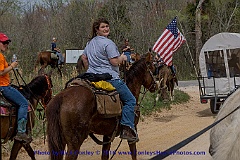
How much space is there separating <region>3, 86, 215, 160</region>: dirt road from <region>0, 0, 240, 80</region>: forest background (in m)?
7.16

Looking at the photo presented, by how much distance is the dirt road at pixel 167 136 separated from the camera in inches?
340

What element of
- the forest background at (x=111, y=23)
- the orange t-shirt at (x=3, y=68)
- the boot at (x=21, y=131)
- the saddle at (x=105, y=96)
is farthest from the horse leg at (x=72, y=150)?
the forest background at (x=111, y=23)

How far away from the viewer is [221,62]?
14695 mm

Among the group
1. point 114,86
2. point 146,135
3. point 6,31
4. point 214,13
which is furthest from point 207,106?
point 214,13

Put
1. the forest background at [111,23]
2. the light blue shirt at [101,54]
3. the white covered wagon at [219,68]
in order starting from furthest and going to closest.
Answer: the forest background at [111,23] < the white covered wagon at [219,68] < the light blue shirt at [101,54]

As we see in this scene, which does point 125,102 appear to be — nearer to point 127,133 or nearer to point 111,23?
point 127,133

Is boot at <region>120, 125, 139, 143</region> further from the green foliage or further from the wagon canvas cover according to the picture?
the wagon canvas cover

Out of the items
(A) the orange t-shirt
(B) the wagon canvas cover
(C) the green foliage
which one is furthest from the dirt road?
(A) the orange t-shirt

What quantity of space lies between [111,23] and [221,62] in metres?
12.5

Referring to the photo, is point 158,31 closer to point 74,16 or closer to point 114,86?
point 74,16

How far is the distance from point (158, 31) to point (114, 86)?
27.1 m

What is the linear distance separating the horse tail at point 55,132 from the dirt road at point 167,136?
2819 millimetres

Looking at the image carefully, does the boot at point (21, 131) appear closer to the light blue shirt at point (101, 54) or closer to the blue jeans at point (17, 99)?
the blue jeans at point (17, 99)

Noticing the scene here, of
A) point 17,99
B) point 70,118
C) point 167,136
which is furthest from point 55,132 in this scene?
point 167,136
